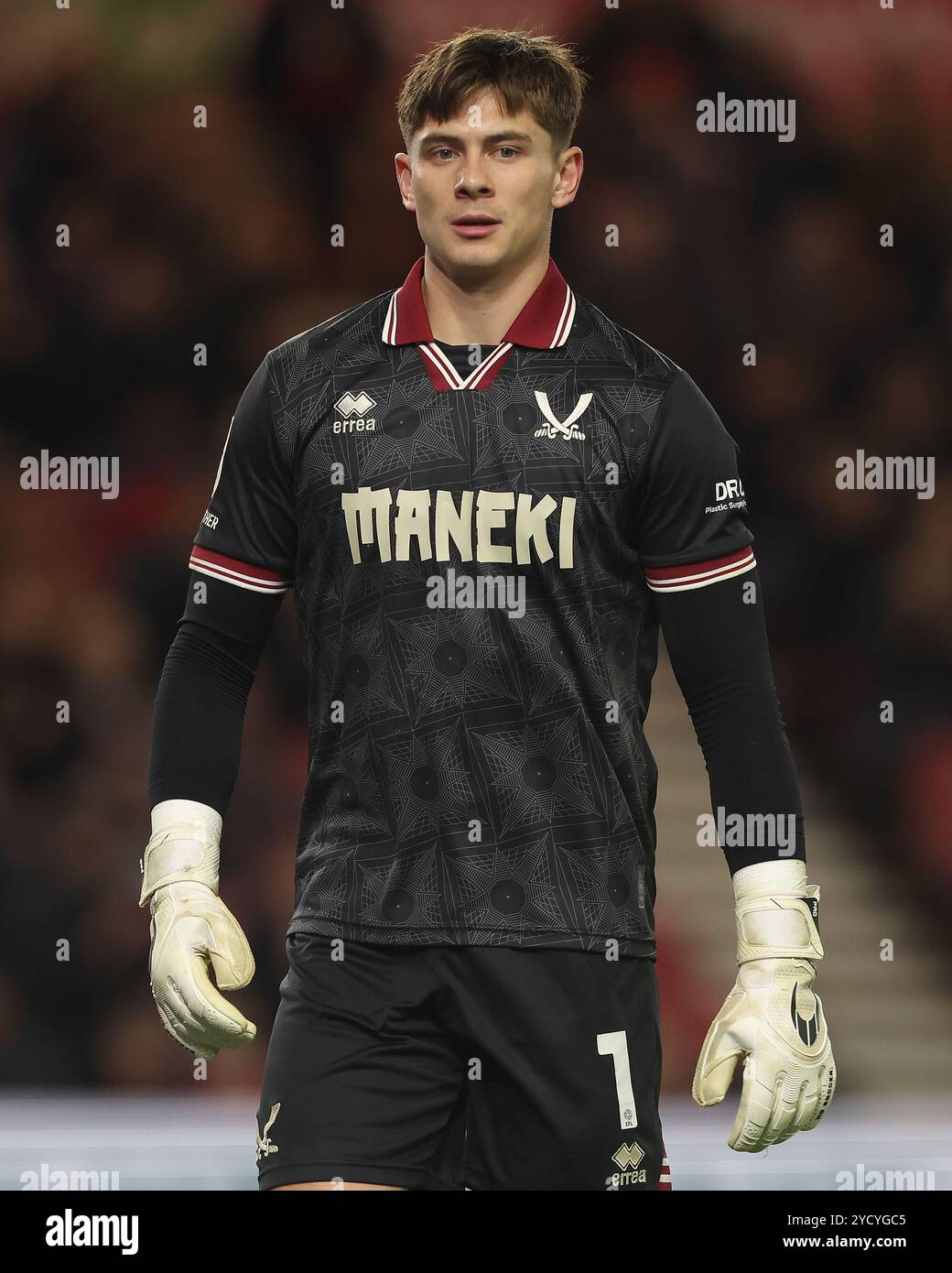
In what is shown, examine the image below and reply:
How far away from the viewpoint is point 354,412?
10.2 ft

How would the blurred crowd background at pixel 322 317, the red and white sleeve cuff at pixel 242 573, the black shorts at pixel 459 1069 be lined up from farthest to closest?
the blurred crowd background at pixel 322 317, the red and white sleeve cuff at pixel 242 573, the black shorts at pixel 459 1069

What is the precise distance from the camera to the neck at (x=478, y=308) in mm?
3178

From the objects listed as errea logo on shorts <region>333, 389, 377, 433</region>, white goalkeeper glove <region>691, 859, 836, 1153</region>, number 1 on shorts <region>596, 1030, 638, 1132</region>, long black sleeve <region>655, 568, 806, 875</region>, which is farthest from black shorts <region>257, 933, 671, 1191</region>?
errea logo on shorts <region>333, 389, 377, 433</region>

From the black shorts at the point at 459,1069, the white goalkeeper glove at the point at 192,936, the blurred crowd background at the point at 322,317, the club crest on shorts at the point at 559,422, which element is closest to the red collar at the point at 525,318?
the club crest on shorts at the point at 559,422

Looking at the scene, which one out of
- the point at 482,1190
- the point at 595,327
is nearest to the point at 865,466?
the point at 595,327

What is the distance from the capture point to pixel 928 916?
650cm

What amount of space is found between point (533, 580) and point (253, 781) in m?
3.37

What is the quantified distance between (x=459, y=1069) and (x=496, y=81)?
4.86 ft

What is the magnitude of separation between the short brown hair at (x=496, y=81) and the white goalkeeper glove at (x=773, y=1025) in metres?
1.20

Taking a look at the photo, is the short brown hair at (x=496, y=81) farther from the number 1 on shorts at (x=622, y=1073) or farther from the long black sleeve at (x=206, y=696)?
the number 1 on shorts at (x=622, y=1073)

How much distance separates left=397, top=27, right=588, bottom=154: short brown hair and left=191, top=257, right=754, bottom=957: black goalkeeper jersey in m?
0.31

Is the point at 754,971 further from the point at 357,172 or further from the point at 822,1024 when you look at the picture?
the point at 357,172

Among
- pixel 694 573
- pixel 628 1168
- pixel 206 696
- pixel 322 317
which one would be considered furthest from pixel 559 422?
pixel 322 317

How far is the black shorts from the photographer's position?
2.90m
